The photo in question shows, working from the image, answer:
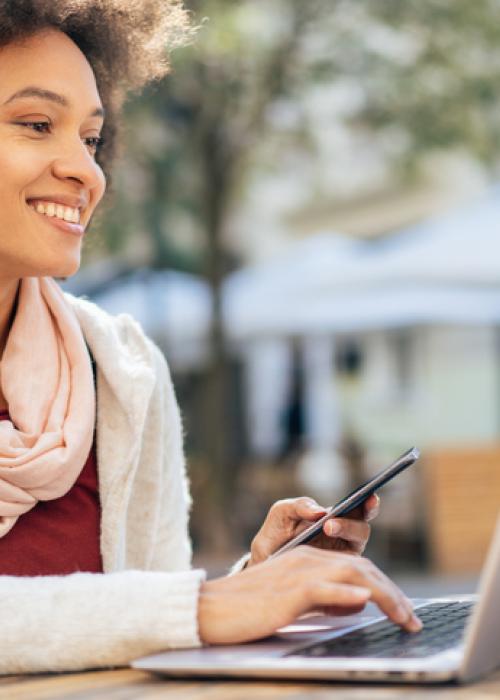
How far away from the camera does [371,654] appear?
1.29m

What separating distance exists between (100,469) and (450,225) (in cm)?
759

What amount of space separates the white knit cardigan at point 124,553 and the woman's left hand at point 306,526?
0.67 ft

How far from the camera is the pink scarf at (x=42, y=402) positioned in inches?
76.2

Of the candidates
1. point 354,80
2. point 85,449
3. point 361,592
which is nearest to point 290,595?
point 361,592

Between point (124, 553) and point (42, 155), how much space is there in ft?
2.40

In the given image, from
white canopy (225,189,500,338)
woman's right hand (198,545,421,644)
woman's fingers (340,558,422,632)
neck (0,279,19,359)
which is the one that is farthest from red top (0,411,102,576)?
white canopy (225,189,500,338)

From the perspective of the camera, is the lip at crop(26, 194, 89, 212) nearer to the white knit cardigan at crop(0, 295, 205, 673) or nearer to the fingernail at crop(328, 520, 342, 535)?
the white knit cardigan at crop(0, 295, 205, 673)

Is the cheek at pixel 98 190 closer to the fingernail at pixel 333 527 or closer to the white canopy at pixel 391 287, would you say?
the fingernail at pixel 333 527

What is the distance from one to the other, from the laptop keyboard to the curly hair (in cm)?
110

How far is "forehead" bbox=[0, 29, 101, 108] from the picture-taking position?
194 cm

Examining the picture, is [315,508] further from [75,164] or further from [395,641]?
[75,164]

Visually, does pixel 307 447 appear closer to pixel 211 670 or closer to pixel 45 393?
pixel 45 393

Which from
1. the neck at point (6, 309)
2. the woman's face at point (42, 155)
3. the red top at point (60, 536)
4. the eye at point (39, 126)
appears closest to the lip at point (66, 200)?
the woman's face at point (42, 155)

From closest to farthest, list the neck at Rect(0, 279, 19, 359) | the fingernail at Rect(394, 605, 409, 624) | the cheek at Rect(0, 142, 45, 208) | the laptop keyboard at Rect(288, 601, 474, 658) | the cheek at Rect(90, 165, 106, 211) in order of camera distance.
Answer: the laptop keyboard at Rect(288, 601, 474, 658), the fingernail at Rect(394, 605, 409, 624), the cheek at Rect(0, 142, 45, 208), the cheek at Rect(90, 165, 106, 211), the neck at Rect(0, 279, 19, 359)
